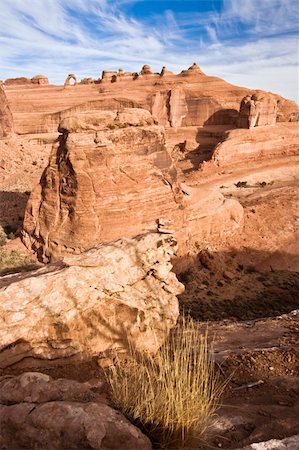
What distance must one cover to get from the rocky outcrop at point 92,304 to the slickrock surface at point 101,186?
5856 millimetres

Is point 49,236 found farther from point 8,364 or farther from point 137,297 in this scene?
point 8,364

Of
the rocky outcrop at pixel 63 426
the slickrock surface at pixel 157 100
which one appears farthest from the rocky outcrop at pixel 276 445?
the slickrock surface at pixel 157 100

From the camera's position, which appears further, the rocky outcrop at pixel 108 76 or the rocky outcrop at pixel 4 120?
the rocky outcrop at pixel 108 76

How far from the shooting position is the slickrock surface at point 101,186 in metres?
13.3

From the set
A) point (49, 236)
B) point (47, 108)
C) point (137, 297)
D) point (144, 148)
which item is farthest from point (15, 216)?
point (47, 108)

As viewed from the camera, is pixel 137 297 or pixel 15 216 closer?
pixel 137 297

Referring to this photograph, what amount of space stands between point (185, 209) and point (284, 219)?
7166 mm

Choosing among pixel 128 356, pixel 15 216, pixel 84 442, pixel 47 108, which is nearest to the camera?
pixel 84 442

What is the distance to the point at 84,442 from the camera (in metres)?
2.84

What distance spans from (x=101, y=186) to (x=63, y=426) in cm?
1102

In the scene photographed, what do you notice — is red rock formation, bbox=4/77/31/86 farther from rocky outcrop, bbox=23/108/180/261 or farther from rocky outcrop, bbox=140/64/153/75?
rocky outcrop, bbox=23/108/180/261

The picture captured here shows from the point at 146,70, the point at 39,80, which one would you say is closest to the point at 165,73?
the point at 146,70

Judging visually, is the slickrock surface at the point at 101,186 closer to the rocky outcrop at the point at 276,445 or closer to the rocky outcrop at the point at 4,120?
the rocky outcrop at the point at 276,445

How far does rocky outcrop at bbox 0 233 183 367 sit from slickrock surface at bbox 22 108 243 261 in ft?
19.2
